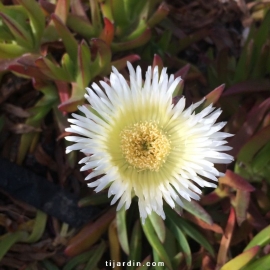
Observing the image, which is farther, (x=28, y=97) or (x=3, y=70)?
(x=28, y=97)

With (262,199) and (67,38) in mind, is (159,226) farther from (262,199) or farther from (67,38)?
(67,38)

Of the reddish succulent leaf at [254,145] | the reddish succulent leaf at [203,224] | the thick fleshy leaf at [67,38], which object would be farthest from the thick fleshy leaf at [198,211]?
the thick fleshy leaf at [67,38]

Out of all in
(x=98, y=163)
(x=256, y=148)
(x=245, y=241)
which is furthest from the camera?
(x=245, y=241)

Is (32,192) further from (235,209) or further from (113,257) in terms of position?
(235,209)

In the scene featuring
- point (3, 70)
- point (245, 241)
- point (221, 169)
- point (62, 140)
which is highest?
point (3, 70)

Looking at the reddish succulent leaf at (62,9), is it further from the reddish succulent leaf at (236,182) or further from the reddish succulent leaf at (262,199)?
the reddish succulent leaf at (262,199)

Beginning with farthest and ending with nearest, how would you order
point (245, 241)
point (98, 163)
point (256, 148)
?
point (245, 241), point (256, 148), point (98, 163)

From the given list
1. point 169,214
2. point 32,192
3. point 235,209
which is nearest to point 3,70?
point 32,192

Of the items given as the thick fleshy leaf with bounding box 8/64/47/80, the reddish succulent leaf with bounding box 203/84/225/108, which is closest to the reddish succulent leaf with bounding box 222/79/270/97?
the reddish succulent leaf with bounding box 203/84/225/108

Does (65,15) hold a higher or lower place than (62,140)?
higher
